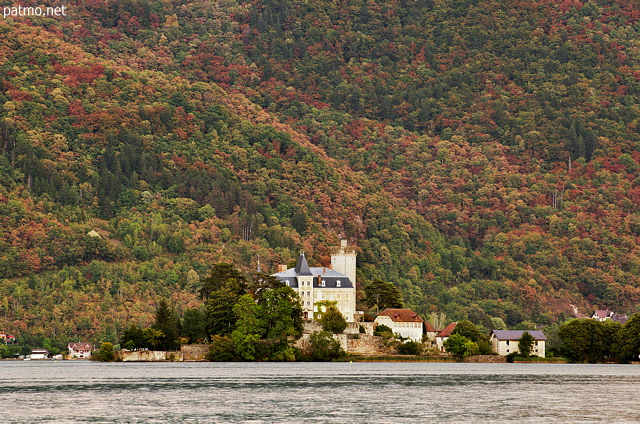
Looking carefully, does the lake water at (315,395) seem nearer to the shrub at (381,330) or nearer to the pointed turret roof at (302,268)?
the shrub at (381,330)

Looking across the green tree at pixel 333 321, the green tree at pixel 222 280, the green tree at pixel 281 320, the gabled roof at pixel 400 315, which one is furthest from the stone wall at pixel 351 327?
the green tree at pixel 222 280

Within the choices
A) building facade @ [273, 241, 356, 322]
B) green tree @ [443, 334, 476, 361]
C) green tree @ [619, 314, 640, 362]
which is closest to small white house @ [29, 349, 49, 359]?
building facade @ [273, 241, 356, 322]

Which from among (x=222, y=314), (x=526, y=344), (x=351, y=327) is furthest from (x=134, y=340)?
(x=526, y=344)

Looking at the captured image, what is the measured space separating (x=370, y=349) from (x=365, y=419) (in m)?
85.2

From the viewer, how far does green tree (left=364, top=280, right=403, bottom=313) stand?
579ft

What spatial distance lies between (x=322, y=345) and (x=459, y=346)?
1920 centimetres

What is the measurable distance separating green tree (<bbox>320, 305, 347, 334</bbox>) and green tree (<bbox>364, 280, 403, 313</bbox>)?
1585 cm

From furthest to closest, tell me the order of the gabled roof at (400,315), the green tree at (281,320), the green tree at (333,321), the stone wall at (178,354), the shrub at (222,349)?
the gabled roof at (400,315) → the green tree at (333,321) → the stone wall at (178,354) → the shrub at (222,349) → the green tree at (281,320)

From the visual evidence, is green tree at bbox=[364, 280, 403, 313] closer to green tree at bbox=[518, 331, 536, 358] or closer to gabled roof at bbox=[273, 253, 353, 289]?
gabled roof at bbox=[273, 253, 353, 289]

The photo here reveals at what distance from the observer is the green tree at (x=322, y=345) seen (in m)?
156

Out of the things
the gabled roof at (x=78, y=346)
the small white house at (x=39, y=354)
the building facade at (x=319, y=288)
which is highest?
the building facade at (x=319, y=288)

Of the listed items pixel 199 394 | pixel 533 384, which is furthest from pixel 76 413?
pixel 533 384

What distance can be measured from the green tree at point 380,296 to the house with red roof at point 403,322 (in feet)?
21.8

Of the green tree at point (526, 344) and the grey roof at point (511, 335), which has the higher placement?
the grey roof at point (511, 335)
